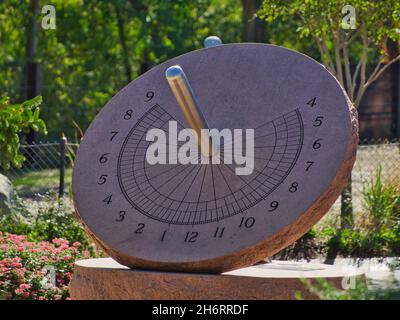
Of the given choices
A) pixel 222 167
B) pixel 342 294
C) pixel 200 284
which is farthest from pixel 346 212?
pixel 342 294

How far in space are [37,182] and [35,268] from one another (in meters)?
7.34

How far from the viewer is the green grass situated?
546 inches

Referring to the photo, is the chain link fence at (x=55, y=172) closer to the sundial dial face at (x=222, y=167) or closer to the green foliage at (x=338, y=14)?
the green foliage at (x=338, y=14)

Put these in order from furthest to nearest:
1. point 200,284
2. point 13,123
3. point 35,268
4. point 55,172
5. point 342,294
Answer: point 55,172
point 13,123
point 35,268
point 200,284
point 342,294

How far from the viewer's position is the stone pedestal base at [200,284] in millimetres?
5773

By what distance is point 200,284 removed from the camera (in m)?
5.78

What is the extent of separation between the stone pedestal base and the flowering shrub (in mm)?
1259

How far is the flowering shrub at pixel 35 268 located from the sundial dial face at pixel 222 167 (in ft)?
3.40

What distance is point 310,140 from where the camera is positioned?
618 centimetres

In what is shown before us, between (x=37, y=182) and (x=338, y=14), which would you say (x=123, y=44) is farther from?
(x=338, y=14)

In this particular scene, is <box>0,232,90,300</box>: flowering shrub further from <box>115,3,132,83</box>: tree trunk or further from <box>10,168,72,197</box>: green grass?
<box>115,3,132,83</box>: tree trunk

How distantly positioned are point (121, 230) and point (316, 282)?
1.25 meters

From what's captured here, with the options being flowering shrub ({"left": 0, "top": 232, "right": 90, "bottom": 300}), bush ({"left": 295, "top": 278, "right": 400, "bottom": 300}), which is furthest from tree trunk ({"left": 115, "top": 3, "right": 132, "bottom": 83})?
bush ({"left": 295, "top": 278, "right": 400, "bottom": 300})

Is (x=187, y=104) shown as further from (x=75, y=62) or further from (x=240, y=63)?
(x=75, y=62)
